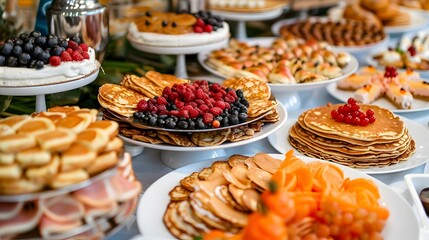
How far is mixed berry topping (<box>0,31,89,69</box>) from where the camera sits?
4.31ft

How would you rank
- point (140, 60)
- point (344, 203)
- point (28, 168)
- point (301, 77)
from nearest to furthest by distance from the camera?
point (28, 168) → point (344, 203) → point (301, 77) → point (140, 60)

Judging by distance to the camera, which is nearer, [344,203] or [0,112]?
[344,203]

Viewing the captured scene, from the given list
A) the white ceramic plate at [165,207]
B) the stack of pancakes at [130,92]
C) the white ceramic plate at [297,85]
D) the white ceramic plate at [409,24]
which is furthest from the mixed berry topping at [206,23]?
the white ceramic plate at [409,24]

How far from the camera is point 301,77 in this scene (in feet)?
6.19

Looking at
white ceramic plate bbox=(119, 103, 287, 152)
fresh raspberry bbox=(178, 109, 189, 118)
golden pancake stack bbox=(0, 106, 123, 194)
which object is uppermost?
golden pancake stack bbox=(0, 106, 123, 194)

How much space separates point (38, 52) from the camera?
4.36 feet

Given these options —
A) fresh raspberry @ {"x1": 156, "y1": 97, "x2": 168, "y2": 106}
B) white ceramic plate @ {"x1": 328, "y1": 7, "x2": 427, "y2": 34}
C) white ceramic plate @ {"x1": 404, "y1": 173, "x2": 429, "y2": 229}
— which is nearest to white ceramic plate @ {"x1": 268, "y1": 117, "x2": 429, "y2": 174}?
white ceramic plate @ {"x1": 404, "y1": 173, "x2": 429, "y2": 229}

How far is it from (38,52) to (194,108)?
432 mm

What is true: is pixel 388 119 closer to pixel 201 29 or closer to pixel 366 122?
pixel 366 122

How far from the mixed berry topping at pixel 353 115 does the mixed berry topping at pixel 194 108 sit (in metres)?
0.30

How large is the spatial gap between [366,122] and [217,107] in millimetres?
461

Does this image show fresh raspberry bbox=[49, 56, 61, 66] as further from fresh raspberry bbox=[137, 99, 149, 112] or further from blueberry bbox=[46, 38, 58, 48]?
fresh raspberry bbox=[137, 99, 149, 112]

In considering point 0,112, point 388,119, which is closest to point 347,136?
point 388,119

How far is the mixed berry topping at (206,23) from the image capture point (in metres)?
1.93
